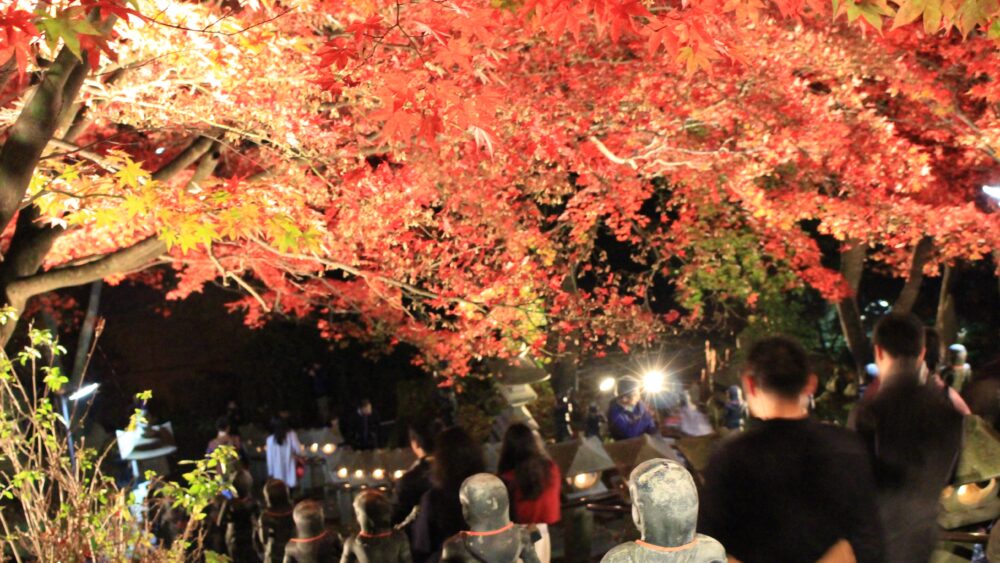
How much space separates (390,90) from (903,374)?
10.9ft

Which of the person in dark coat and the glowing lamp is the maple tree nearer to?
the glowing lamp

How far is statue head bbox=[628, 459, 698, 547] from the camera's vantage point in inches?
92.2

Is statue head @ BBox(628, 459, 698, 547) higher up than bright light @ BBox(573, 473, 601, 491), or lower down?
higher up

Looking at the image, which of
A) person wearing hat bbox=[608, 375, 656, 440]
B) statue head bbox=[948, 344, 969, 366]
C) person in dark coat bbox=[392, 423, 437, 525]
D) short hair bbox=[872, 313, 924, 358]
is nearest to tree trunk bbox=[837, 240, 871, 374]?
statue head bbox=[948, 344, 969, 366]

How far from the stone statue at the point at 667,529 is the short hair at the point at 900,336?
7.52ft

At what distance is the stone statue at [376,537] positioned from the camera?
16.4 feet

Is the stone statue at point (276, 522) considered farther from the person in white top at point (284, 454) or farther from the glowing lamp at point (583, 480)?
the person in white top at point (284, 454)

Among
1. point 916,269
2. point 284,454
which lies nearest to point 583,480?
point 284,454

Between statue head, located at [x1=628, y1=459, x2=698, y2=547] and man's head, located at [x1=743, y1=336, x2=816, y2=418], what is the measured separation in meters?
1.12

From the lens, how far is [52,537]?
4.56 meters

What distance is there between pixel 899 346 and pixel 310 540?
11.5 ft

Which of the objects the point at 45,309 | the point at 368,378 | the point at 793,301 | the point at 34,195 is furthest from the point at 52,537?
the point at 793,301

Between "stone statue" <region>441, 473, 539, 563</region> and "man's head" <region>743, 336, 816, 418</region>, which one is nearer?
"man's head" <region>743, 336, 816, 418</region>

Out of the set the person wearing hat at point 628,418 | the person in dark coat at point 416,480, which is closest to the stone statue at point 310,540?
the person in dark coat at point 416,480
